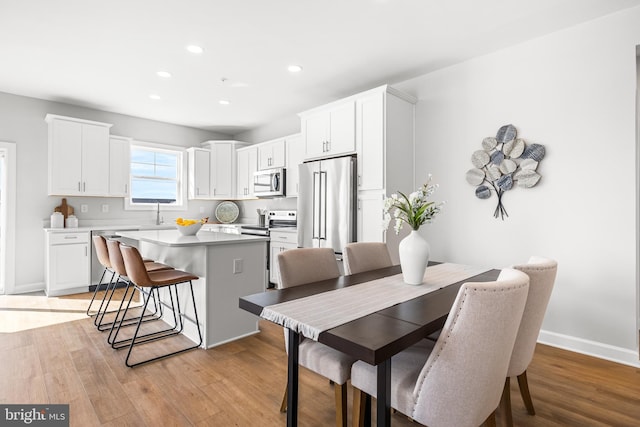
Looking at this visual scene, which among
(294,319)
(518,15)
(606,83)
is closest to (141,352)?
(294,319)

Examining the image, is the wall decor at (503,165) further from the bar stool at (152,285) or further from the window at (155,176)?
the window at (155,176)

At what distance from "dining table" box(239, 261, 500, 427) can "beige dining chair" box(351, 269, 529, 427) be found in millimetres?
120

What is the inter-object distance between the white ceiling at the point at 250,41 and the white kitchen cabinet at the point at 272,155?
3.01 ft

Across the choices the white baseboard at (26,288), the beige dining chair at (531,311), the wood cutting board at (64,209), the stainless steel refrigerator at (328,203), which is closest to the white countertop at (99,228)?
the wood cutting board at (64,209)

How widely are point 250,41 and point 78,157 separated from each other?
3306 mm

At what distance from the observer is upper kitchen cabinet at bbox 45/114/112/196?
4.43 metres

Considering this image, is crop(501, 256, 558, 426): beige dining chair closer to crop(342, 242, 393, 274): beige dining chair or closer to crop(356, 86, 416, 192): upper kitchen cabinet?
crop(342, 242, 393, 274): beige dining chair

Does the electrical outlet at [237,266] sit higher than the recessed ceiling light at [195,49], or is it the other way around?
the recessed ceiling light at [195,49]

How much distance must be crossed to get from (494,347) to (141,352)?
2666mm

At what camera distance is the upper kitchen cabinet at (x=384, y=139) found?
11.2 ft

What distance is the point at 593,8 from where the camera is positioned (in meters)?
2.49

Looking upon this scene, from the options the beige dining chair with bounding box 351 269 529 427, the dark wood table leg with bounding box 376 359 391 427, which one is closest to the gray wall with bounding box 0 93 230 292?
the dark wood table leg with bounding box 376 359 391 427
